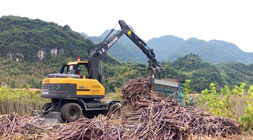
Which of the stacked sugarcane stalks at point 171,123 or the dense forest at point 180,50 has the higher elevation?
the dense forest at point 180,50

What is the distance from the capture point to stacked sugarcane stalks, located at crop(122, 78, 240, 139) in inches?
182

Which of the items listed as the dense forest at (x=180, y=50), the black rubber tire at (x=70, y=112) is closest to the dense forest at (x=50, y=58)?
the black rubber tire at (x=70, y=112)

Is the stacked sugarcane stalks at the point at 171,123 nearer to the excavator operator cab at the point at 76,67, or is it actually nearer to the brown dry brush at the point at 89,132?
the brown dry brush at the point at 89,132

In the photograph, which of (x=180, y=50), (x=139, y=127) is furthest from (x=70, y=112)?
(x=180, y=50)

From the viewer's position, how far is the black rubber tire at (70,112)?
949cm

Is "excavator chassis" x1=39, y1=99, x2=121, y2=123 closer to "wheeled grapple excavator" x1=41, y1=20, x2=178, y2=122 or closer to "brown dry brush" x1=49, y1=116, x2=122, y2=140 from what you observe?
"wheeled grapple excavator" x1=41, y1=20, x2=178, y2=122

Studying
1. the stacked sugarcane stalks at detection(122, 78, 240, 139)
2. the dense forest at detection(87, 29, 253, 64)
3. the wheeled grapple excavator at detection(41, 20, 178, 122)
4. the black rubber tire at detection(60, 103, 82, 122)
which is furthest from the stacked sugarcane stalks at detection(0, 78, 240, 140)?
the dense forest at detection(87, 29, 253, 64)

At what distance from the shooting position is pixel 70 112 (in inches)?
384

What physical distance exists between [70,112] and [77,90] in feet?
3.08

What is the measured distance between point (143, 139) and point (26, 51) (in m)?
43.4

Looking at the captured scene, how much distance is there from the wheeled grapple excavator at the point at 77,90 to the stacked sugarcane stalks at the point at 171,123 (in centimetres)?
240

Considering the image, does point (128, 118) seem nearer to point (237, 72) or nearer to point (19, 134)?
point (19, 134)

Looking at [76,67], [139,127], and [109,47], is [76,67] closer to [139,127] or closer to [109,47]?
[109,47]

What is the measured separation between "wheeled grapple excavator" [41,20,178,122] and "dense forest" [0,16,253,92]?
20.1 m
